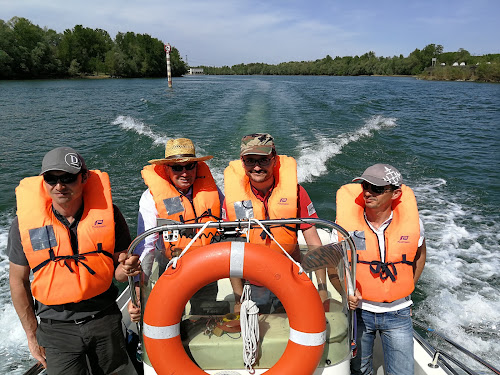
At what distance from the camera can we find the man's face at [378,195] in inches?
65.2

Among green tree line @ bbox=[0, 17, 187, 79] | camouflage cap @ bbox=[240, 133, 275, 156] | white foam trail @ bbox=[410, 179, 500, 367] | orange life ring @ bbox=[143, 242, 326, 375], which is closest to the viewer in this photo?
orange life ring @ bbox=[143, 242, 326, 375]

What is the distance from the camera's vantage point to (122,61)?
44969 mm

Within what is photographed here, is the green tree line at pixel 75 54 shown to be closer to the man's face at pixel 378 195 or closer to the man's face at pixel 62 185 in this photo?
the man's face at pixel 62 185

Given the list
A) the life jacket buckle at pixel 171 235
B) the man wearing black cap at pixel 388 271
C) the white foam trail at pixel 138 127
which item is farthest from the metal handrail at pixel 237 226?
the white foam trail at pixel 138 127

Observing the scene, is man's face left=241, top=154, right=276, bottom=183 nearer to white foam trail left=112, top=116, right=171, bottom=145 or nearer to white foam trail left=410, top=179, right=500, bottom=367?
white foam trail left=410, top=179, right=500, bottom=367

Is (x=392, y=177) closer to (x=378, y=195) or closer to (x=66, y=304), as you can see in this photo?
(x=378, y=195)

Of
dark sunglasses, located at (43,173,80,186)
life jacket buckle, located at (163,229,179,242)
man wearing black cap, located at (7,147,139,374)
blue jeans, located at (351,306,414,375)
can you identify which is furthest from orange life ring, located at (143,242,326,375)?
dark sunglasses, located at (43,173,80,186)

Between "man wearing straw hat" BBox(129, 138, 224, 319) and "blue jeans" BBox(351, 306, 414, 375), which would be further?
"man wearing straw hat" BBox(129, 138, 224, 319)

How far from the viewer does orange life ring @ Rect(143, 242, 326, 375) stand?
4.66ft

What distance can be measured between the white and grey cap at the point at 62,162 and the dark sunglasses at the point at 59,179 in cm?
3

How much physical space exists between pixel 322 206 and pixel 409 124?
8315 mm

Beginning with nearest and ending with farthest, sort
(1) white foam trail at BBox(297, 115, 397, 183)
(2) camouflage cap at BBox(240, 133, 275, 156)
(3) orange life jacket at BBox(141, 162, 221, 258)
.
A: (2) camouflage cap at BBox(240, 133, 275, 156)
(3) orange life jacket at BBox(141, 162, 221, 258)
(1) white foam trail at BBox(297, 115, 397, 183)

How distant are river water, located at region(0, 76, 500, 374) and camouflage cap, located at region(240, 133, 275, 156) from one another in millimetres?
2707

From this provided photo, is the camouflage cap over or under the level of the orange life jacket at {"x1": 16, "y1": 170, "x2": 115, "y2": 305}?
over
